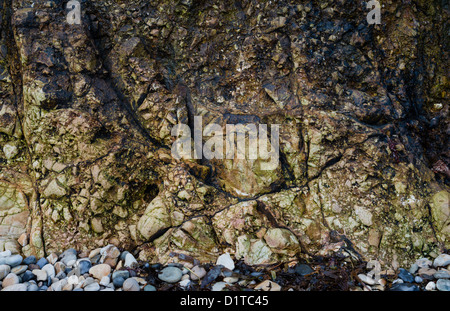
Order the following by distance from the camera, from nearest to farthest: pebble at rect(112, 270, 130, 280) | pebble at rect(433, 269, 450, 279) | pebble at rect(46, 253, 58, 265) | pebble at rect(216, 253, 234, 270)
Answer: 1. pebble at rect(433, 269, 450, 279)
2. pebble at rect(112, 270, 130, 280)
3. pebble at rect(216, 253, 234, 270)
4. pebble at rect(46, 253, 58, 265)

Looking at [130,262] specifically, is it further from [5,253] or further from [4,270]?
[5,253]

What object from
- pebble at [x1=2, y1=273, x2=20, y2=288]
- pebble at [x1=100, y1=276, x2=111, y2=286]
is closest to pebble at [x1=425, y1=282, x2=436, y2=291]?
pebble at [x1=100, y1=276, x2=111, y2=286]

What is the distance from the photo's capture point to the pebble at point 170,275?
3.04 m

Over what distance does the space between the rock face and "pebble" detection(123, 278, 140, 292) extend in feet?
1.33

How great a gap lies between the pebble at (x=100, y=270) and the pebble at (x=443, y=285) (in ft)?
11.7

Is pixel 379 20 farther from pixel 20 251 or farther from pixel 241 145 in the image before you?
pixel 20 251

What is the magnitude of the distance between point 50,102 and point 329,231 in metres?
3.83

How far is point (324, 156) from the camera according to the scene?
3.55 meters

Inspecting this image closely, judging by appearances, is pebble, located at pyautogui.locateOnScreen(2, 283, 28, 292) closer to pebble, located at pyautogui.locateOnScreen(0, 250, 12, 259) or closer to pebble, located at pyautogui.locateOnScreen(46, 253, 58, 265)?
pebble, located at pyautogui.locateOnScreen(46, 253, 58, 265)

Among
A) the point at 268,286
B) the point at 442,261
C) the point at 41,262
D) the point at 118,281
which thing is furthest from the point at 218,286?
the point at 442,261

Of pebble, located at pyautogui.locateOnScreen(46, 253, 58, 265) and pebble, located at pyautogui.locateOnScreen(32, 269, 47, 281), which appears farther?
pebble, located at pyautogui.locateOnScreen(46, 253, 58, 265)

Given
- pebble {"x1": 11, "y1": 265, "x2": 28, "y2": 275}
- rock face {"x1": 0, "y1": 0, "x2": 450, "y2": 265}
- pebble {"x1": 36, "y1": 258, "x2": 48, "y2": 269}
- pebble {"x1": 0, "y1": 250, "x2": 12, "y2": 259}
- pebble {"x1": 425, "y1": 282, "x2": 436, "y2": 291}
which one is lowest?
pebble {"x1": 425, "y1": 282, "x2": 436, "y2": 291}

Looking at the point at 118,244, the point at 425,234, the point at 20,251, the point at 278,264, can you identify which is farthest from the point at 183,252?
the point at 425,234

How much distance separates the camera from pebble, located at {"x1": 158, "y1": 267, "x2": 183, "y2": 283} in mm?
3039
